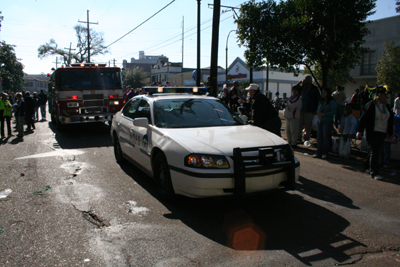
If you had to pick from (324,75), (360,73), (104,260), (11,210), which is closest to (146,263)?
(104,260)

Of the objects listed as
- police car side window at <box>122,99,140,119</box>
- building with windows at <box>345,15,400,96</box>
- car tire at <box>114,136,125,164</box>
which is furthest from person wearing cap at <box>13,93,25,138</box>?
building with windows at <box>345,15,400,96</box>

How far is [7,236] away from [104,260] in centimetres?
138

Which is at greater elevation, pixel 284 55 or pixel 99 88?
pixel 284 55

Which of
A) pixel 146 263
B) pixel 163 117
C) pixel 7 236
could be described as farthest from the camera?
pixel 163 117

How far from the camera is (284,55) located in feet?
44.7

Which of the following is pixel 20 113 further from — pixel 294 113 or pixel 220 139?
pixel 220 139

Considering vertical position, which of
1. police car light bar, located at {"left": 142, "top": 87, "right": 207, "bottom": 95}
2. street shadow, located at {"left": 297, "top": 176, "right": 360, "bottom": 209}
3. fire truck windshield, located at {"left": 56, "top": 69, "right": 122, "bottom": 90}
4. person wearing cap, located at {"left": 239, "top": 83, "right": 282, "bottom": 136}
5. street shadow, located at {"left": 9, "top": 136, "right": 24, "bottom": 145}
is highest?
fire truck windshield, located at {"left": 56, "top": 69, "right": 122, "bottom": 90}

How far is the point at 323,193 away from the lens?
17.7ft

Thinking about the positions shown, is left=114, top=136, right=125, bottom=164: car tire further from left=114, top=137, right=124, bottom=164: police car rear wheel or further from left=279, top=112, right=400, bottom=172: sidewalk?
left=279, top=112, right=400, bottom=172: sidewalk

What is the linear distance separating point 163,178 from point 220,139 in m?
1.04

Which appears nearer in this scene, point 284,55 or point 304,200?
point 304,200

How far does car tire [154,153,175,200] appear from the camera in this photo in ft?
15.2

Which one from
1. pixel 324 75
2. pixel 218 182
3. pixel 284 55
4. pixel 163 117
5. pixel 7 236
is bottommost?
pixel 7 236

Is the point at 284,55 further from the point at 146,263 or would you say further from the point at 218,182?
the point at 146,263
